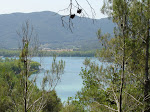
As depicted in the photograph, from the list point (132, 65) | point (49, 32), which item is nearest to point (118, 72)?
point (132, 65)

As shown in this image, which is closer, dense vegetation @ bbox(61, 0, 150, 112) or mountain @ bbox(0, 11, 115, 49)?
dense vegetation @ bbox(61, 0, 150, 112)

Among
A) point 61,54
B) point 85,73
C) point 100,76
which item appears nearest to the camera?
point 100,76

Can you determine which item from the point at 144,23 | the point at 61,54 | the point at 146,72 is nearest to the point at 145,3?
the point at 144,23

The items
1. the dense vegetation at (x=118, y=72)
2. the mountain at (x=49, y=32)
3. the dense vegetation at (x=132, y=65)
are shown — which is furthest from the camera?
the mountain at (x=49, y=32)

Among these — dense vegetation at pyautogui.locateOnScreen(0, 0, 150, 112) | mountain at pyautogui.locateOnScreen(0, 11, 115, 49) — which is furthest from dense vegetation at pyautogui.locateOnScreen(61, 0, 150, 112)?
mountain at pyautogui.locateOnScreen(0, 11, 115, 49)

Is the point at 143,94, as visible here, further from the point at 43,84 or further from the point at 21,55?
the point at 21,55

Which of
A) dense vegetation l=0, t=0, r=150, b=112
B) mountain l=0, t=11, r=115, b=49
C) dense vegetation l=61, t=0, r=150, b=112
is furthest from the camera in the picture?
mountain l=0, t=11, r=115, b=49

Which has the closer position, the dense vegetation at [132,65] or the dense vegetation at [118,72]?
the dense vegetation at [118,72]

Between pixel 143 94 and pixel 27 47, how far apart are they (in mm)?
3360

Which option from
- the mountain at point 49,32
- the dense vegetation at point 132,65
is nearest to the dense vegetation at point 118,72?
the dense vegetation at point 132,65

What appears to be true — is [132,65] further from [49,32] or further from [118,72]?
[49,32]

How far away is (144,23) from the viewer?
5.68 meters

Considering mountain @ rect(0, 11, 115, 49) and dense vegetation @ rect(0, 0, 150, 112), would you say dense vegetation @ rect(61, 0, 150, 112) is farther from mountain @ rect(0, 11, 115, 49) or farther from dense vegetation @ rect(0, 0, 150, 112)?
mountain @ rect(0, 11, 115, 49)

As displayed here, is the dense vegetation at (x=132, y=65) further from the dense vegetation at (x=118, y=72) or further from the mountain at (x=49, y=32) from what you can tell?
the mountain at (x=49, y=32)
